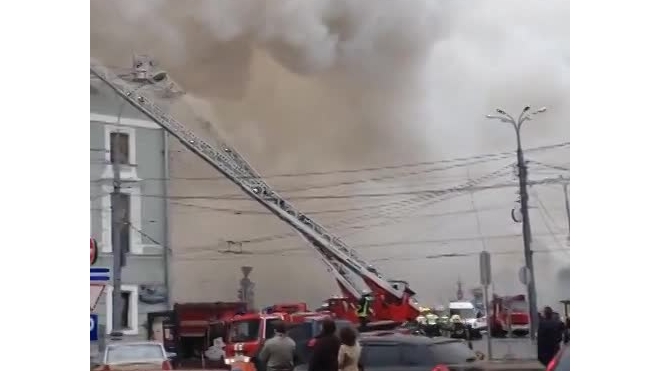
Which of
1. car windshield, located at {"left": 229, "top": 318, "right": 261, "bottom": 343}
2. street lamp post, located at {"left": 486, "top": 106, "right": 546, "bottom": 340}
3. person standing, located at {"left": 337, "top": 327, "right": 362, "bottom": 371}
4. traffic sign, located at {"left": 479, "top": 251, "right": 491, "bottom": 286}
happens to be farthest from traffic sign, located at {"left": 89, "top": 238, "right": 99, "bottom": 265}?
street lamp post, located at {"left": 486, "top": 106, "right": 546, "bottom": 340}

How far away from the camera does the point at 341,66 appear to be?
5.19 m

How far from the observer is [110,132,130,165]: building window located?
5.18m

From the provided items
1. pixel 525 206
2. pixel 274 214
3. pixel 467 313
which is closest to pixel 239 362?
pixel 274 214

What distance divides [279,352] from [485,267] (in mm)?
1162

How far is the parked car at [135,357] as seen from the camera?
16.8ft

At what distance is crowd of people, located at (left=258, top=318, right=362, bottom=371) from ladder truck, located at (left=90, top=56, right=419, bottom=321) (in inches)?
7.3

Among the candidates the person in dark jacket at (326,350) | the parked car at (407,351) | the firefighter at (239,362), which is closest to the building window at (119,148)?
the firefighter at (239,362)

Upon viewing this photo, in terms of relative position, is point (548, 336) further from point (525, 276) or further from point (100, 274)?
point (100, 274)

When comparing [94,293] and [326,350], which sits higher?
[94,293]

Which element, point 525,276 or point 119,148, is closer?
point 525,276

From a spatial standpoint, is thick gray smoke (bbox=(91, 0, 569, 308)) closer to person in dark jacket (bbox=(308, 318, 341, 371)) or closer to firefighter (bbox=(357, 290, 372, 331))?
firefighter (bbox=(357, 290, 372, 331))

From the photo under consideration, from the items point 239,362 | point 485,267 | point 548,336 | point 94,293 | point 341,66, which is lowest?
point 239,362
